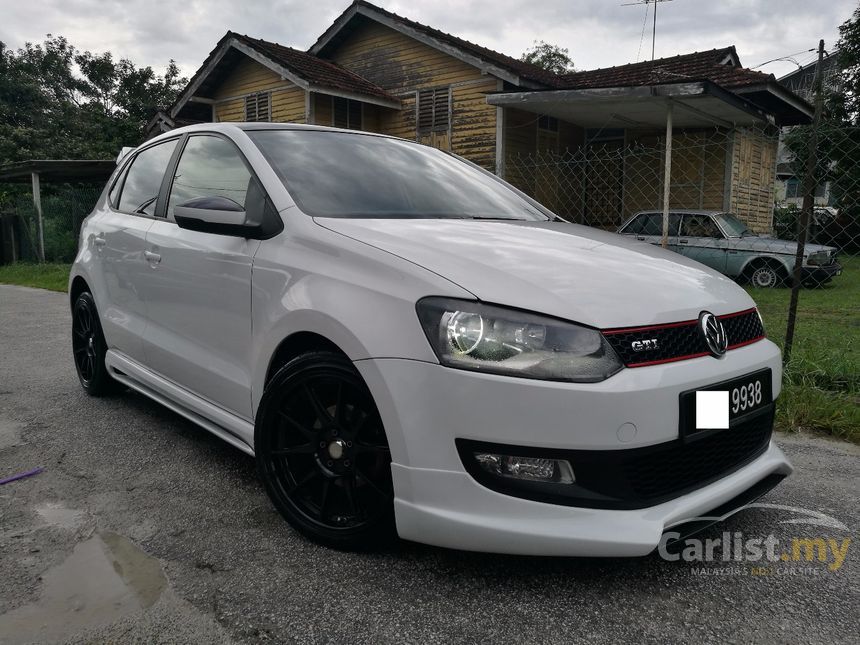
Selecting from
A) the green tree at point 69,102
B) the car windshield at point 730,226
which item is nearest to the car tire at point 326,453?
the car windshield at point 730,226

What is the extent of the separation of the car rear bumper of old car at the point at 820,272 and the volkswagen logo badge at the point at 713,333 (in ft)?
35.2

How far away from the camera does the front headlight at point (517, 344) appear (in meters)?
1.97

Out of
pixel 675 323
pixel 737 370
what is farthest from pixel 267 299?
pixel 737 370

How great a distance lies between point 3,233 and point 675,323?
19.6 metres

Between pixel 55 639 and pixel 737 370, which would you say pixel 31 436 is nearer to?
pixel 55 639

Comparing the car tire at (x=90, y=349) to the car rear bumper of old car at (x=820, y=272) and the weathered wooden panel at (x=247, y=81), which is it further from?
the weathered wooden panel at (x=247, y=81)

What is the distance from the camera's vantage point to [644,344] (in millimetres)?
2049

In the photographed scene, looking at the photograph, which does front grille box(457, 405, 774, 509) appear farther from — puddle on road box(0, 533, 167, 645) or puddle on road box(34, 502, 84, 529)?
puddle on road box(34, 502, 84, 529)

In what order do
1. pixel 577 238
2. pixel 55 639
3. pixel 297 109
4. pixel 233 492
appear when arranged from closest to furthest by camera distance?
pixel 55 639, pixel 577 238, pixel 233 492, pixel 297 109

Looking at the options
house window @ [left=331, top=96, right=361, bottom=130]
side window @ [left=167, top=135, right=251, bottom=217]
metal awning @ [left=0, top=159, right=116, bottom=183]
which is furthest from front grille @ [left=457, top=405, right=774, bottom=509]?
house window @ [left=331, top=96, right=361, bottom=130]

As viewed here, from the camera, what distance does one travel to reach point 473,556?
240 centimetres

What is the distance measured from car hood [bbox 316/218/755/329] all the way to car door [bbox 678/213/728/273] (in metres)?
10.0

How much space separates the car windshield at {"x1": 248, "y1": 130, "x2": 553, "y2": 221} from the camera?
9.23 feet

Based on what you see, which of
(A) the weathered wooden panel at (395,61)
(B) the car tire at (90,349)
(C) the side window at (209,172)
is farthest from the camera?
(A) the weathered wooden panel at (395,61)
